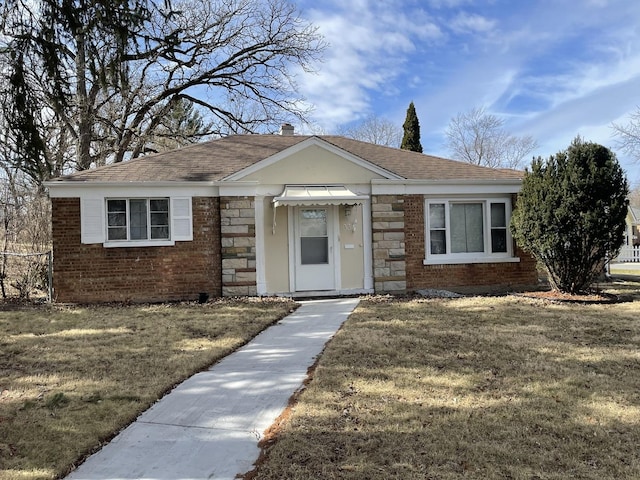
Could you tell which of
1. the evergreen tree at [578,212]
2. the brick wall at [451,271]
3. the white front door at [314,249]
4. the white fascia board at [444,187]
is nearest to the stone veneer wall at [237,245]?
the white front door at [314,249]

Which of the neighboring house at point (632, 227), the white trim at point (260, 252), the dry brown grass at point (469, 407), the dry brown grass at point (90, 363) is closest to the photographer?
the dry brown grass at point (469, 407)

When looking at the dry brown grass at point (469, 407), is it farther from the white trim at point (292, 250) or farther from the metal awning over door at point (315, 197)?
the white trim at point (292, 250)

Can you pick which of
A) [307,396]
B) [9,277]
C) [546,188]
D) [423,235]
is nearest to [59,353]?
[307,396]

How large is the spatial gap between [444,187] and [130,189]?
7525 millimetres

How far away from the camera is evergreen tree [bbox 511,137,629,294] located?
962 centimetres

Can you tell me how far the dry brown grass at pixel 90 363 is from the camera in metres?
3.62

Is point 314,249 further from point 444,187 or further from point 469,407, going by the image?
point 469,407

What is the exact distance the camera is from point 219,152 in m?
13.0

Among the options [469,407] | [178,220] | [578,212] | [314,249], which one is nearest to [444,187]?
[578,212]

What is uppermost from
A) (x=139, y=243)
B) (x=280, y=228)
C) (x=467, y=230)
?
(x=280, y=228)

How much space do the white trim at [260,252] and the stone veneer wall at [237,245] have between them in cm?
12

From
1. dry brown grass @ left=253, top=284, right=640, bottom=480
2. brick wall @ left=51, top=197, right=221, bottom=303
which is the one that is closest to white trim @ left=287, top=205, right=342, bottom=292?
brick wall @ left=51, top=197, right=221, bottom=303

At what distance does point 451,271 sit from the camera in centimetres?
1180

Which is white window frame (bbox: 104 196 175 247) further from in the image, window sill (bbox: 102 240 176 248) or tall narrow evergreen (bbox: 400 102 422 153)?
tall narrow evergreen (bbox: 400 102 422 153)
